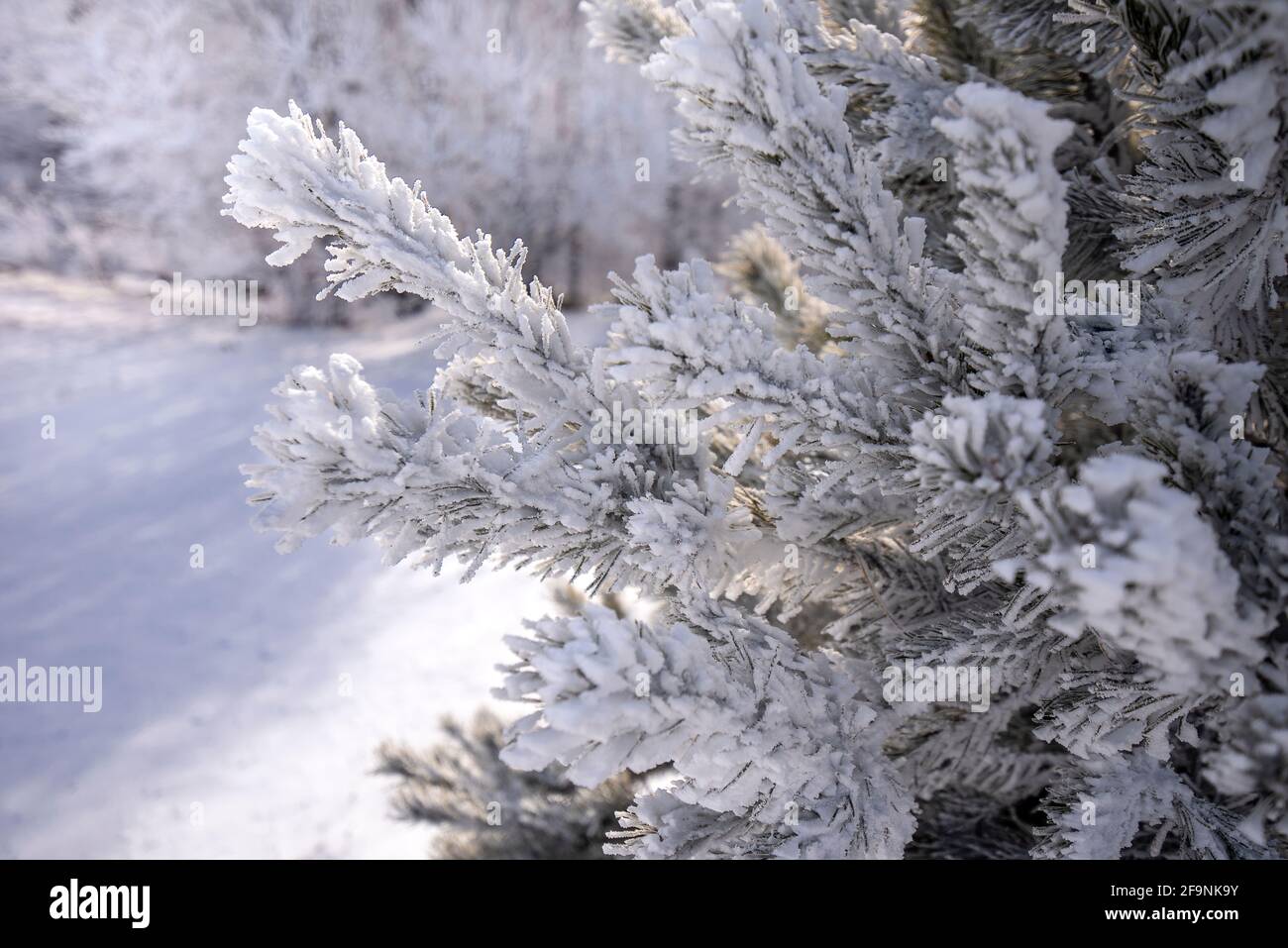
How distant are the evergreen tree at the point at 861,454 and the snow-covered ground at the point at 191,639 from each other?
5.87 ft

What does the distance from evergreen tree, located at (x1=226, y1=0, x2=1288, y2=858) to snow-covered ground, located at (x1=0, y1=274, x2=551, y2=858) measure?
179 cm

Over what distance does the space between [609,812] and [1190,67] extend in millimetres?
1415

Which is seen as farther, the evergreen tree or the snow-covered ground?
the snow-covered ground

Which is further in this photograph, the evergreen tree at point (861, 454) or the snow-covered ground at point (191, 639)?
the snow-covered ground at point (191, 639)

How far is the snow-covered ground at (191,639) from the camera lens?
2.62 meters

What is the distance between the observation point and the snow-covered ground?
2625mm

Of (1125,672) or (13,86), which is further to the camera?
(13,86)

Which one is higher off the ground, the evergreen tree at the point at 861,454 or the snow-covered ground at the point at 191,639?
the evergreen tree at the point at 861,454

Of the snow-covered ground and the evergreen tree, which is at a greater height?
the evergreen tree

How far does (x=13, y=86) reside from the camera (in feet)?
21.1
